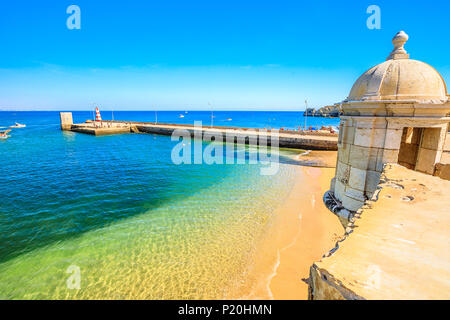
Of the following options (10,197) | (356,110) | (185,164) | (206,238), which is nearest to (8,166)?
(10,197)

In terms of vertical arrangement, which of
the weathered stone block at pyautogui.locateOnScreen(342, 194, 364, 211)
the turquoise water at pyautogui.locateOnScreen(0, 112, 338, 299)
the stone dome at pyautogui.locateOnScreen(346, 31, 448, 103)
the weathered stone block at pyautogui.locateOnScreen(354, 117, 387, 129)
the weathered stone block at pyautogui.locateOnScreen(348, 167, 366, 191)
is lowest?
the turquoise water at pyautogui.locateOnScreen(0, 112, 338, 299)

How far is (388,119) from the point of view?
5.45 meters

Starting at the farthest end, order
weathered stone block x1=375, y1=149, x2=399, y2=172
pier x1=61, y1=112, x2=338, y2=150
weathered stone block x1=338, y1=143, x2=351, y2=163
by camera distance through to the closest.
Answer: pier x1=61, y1=112, x2=338, y2=150
weathered stone block x1=338, y1=143, x2=351, y2=163
weathered stone block x1=375, y1=149, x2=399, y2=172

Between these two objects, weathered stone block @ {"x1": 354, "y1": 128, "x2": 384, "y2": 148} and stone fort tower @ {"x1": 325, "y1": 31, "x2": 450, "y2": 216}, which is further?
weathered stone block @ {"x1": 354, "y1": 128, "x2": 384, "y2": 148}

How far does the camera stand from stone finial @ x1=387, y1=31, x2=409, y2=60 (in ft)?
19.6

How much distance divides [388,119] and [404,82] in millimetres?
967

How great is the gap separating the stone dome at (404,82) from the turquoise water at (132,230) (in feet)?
22.9

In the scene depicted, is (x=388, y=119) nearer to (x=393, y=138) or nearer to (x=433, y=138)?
(x=393, y=138)

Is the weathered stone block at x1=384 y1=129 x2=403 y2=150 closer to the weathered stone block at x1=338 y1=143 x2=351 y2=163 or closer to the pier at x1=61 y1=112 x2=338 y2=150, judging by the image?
the weathered stone block at x1=338 y1=143 x2=351 y2=163

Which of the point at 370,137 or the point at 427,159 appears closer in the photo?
A: the point at 370,137

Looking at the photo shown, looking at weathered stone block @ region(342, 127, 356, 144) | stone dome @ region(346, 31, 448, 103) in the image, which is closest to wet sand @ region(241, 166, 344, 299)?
weathered stone block @ region(342, 127, 356, 144)

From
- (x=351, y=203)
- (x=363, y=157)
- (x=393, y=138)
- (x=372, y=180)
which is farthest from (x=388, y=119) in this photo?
(x=351, y=203)
